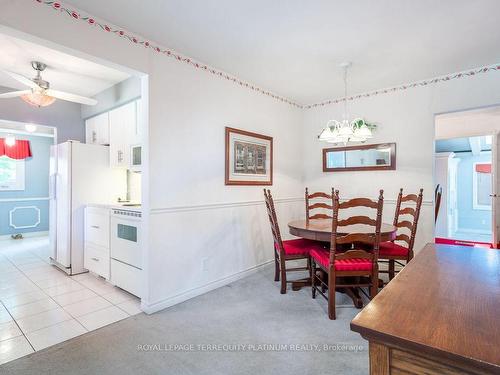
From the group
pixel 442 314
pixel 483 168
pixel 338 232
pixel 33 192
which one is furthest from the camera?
pixel 483 168

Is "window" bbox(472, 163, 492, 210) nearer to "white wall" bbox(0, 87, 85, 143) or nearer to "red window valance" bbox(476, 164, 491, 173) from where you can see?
"red window valance" bbox(476, 164, 491, 173)

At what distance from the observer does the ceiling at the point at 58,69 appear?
2.70 m

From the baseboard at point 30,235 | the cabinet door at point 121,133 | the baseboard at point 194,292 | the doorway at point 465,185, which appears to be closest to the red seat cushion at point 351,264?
the baseboard at point 194,292

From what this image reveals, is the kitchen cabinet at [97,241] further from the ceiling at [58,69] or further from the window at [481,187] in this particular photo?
the window at [481,187]

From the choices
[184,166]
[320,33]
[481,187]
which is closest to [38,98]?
[184,166]

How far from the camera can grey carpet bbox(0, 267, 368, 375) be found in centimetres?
173

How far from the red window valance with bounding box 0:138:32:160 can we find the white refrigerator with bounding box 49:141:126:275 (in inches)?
115

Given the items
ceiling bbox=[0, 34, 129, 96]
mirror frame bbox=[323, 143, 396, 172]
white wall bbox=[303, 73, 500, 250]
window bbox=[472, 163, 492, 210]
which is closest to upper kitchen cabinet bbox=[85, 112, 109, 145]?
ceiling bbox=[0, 34, 129, 96]

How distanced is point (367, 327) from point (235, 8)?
7.06 feet

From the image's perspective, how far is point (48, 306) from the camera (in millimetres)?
2609

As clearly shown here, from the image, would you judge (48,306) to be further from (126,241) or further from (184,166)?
(184,166)

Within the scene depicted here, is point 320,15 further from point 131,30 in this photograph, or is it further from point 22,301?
point 22,301

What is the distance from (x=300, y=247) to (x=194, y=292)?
117cm

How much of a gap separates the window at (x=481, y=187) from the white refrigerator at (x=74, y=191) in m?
8.46
